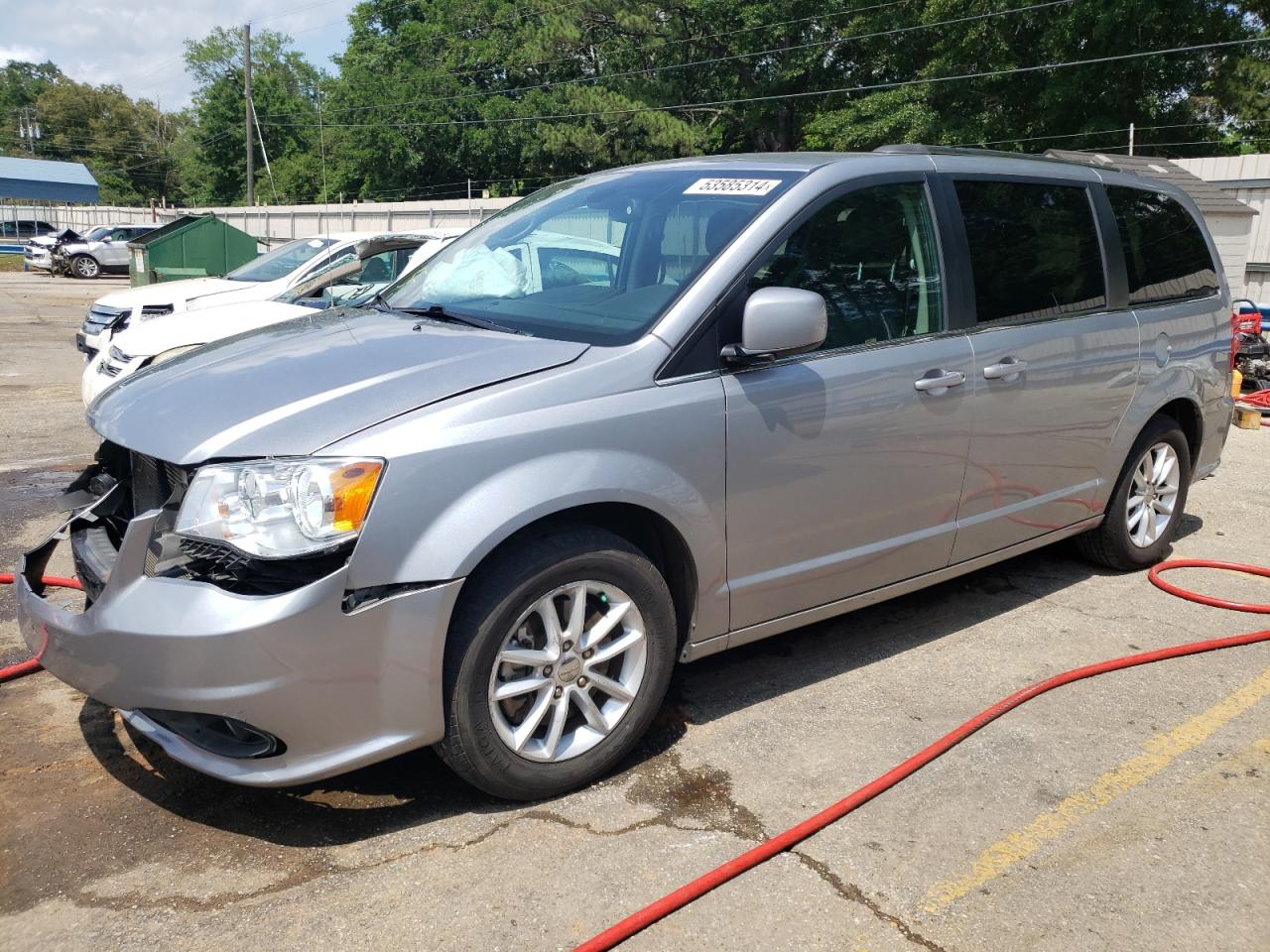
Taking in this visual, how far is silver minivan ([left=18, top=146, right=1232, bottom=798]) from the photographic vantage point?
2686 mm

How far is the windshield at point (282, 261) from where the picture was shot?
1159cm

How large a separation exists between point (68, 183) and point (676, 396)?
8408cm

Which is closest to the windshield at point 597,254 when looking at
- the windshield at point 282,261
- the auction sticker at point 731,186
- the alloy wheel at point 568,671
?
the auction sticker at point 731,186

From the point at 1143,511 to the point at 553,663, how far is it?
11.5ft

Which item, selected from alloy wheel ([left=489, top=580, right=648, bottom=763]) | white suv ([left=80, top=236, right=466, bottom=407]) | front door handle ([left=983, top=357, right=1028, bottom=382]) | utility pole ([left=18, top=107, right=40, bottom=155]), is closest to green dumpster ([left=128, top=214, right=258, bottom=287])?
white suv ([left=80, top=236, right=466, bottom=407])

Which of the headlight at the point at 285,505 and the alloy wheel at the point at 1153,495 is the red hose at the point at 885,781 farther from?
the headlight at the point at 285,505

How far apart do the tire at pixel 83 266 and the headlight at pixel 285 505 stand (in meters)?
36.5

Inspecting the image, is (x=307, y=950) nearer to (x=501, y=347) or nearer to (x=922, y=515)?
(x=501, y=347)

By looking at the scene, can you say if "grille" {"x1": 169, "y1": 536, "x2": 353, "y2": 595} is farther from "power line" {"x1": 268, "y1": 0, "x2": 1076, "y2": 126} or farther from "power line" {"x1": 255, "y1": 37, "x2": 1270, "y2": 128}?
"power line" {"x1": 268, "y1": 0, "x2": 1076, "y2": 126}

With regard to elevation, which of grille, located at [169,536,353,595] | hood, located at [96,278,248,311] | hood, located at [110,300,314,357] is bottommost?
grille, located at [169,536,353,595]

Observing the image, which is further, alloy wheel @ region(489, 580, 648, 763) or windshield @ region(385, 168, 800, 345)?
windshield @ region(385, 168, 800, 345)

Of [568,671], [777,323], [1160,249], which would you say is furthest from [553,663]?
[1160,249]

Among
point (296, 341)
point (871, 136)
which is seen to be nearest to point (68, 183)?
point (871, 136)

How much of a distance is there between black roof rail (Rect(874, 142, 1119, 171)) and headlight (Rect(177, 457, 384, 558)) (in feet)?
7.37
